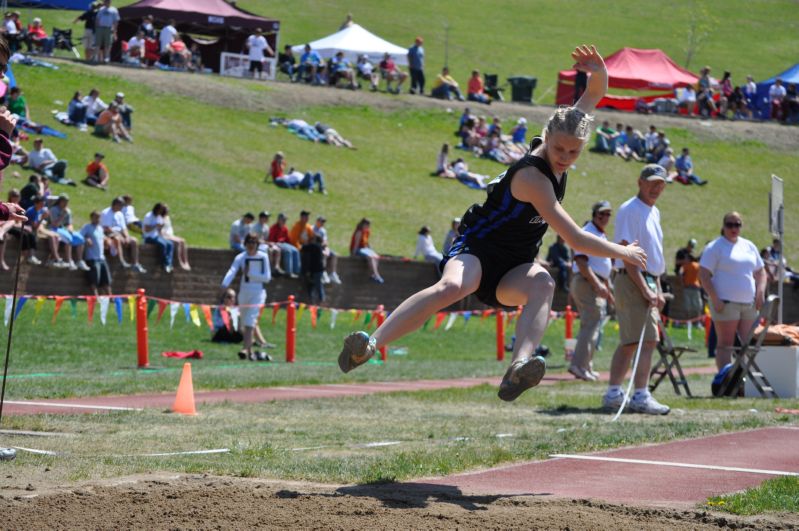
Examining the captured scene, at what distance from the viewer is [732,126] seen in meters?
53.2

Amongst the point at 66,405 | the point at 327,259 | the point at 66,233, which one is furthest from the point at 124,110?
the point at 66,405

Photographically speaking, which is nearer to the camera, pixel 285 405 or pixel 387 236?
pixel 285 405

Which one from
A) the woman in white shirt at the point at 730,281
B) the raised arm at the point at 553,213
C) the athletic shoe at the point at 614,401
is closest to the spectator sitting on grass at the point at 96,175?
the woman in white shirt at the point at 730,281

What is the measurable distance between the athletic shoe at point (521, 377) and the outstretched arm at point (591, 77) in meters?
1.76

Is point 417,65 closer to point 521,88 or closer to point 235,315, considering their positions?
point 521,88

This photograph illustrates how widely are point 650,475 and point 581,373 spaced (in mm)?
8397

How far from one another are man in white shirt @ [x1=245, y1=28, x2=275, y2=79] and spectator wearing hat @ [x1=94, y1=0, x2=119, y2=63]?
15.7 feet

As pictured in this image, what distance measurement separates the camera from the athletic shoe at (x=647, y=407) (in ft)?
36.0

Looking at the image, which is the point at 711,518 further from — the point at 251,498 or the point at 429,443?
the point at 429,443

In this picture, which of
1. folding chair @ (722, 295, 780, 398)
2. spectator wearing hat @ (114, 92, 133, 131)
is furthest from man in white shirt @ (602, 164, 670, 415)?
spectator wearing hat @ (114, 92, 133, 131)

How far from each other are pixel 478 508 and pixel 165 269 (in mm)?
18542

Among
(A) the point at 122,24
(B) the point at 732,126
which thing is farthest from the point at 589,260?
(B) the point at 732,126

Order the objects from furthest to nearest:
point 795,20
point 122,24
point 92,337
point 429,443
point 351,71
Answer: point 795,20 → point 351,71 → point 122,24 → point 92,337 → point 429,443

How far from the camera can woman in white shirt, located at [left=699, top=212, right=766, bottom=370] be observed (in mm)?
13547
